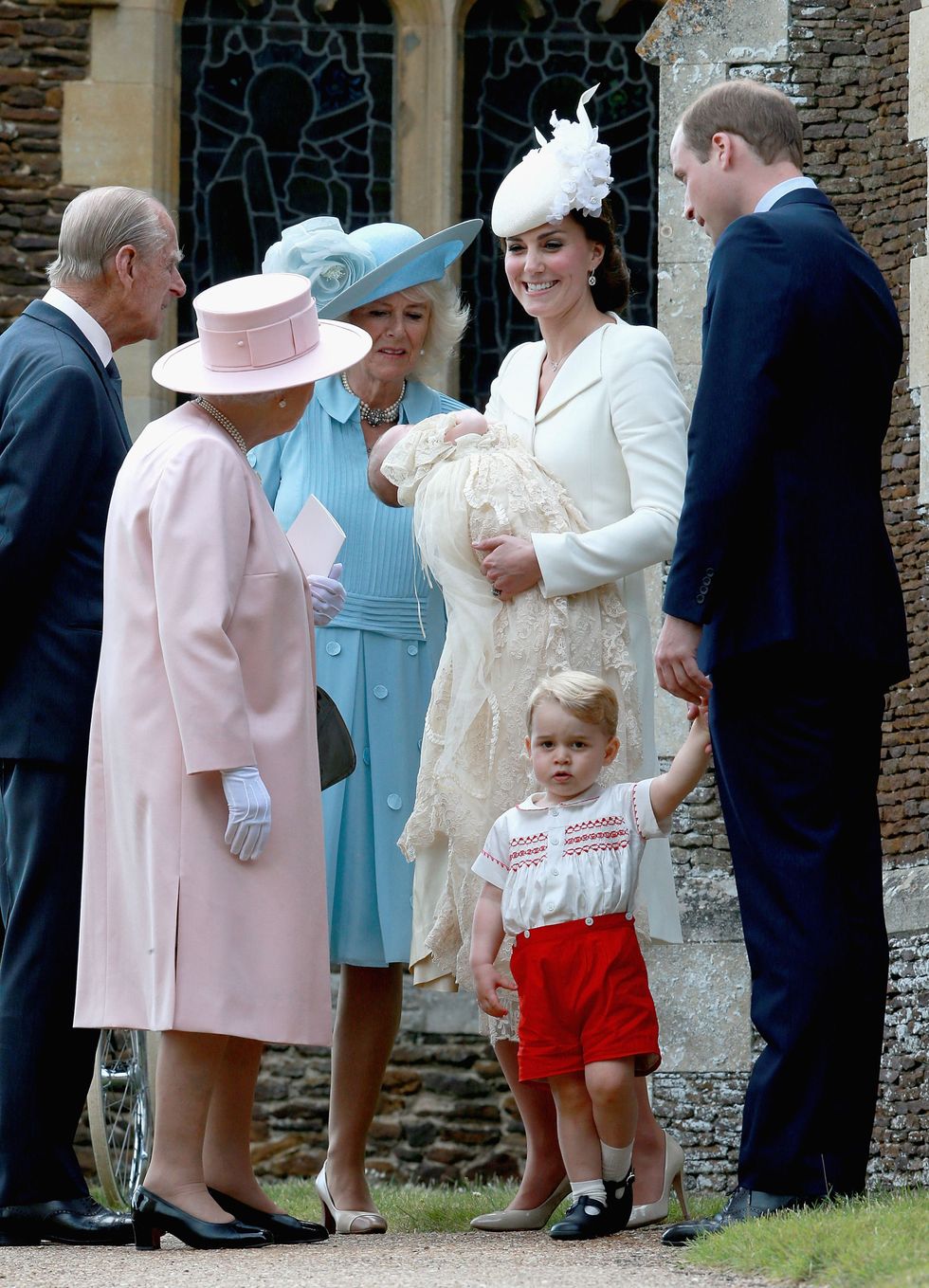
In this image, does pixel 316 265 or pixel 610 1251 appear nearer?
pixel 610 1251

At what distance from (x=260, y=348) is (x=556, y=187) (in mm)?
902

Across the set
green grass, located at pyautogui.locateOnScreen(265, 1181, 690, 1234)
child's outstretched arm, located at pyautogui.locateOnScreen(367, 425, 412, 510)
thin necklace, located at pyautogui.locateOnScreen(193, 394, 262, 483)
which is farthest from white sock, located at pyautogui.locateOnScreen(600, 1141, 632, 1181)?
child's outstretched arm, located at pyautogui.locateOnScreen(367, 425, 412, 510)

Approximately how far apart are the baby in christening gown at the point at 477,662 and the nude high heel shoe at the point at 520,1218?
0.37 m

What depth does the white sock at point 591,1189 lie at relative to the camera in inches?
164

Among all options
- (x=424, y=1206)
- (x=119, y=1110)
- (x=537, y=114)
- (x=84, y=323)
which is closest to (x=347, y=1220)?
(x=424, y=1206)

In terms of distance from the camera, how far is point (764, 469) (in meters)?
3.97

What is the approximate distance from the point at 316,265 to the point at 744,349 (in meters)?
1.58

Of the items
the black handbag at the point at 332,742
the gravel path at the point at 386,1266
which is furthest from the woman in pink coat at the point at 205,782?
the black handbag at the point at 332,742

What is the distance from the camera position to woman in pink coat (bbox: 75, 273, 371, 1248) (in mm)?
3955

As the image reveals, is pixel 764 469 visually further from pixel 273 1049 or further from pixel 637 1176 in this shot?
pixel 273 1049

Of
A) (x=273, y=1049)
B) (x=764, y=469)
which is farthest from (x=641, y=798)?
(x=273, y=1049)

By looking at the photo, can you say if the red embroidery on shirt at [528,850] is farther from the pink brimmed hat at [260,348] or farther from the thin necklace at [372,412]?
the thin necklace at [372,412]

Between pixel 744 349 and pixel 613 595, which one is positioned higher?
pixel 744 349

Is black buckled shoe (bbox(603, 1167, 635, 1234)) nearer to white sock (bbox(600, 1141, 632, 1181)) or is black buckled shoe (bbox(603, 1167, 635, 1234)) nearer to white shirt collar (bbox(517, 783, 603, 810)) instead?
white sock (bbox(600, 1141, 632, 1181))
